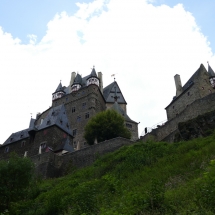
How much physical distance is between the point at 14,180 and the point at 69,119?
31895 millimetres

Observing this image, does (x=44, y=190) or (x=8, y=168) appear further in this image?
(x=44, y=190)

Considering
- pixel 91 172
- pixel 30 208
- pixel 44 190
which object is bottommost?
pixel 30 208

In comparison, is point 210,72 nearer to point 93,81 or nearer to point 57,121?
point 93,81

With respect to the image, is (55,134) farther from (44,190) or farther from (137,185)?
(137,185)

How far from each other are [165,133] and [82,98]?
23.2 m

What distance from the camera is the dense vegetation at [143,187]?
988 centimetres

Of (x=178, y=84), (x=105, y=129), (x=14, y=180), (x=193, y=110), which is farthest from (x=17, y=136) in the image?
(x=14, y=180)

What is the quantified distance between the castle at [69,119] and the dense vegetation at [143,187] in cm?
1255

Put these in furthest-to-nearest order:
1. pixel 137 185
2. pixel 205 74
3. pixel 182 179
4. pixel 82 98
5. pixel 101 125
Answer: pixel 82 98 < pixel 205 74 < pixel 101 125 < pixel 137 185 < pixel 182 179

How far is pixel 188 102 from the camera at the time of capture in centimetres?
4009

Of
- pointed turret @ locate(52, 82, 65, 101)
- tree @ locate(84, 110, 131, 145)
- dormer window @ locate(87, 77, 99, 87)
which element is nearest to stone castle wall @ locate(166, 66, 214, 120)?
tree @ locate(84, 110, 131, 145)

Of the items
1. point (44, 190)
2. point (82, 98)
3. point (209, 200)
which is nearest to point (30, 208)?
point (44, 190)

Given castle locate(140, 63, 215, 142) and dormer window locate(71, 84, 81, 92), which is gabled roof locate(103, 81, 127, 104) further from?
castle locate(140, 63, 215, 142)

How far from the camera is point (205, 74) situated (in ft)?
133
